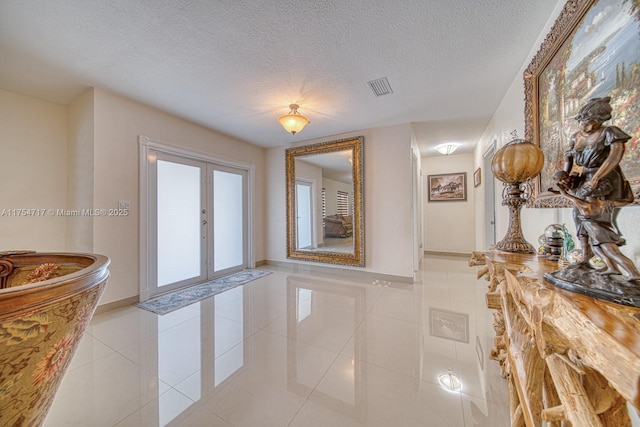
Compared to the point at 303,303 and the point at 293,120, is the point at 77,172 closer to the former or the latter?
the point at 293,120

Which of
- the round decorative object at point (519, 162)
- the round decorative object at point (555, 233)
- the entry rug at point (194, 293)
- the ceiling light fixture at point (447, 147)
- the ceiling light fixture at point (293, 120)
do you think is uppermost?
the ceiling light fixture at point (447, 147)

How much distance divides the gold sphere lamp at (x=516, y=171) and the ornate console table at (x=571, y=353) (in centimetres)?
39

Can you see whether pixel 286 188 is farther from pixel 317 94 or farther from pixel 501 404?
pixel 501 404

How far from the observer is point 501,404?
4.23 feet

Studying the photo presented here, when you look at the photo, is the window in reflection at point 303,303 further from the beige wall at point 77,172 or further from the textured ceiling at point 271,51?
the textured ceiling at point 271,51

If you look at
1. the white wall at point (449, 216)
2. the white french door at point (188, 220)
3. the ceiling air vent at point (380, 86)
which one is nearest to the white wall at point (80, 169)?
the white french door at point (188, 220)

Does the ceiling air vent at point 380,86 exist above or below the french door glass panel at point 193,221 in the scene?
above

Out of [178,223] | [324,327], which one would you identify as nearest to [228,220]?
[178,223]

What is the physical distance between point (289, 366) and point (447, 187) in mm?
5323

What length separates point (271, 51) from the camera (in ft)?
6.25

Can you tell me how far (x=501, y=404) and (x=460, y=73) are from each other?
2.76 meters

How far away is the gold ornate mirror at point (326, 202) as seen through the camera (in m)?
3.86

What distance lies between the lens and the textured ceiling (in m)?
1.54

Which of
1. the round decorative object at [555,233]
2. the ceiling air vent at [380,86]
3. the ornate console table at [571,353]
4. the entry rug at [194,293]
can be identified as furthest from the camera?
the entry rug at [194,293]
